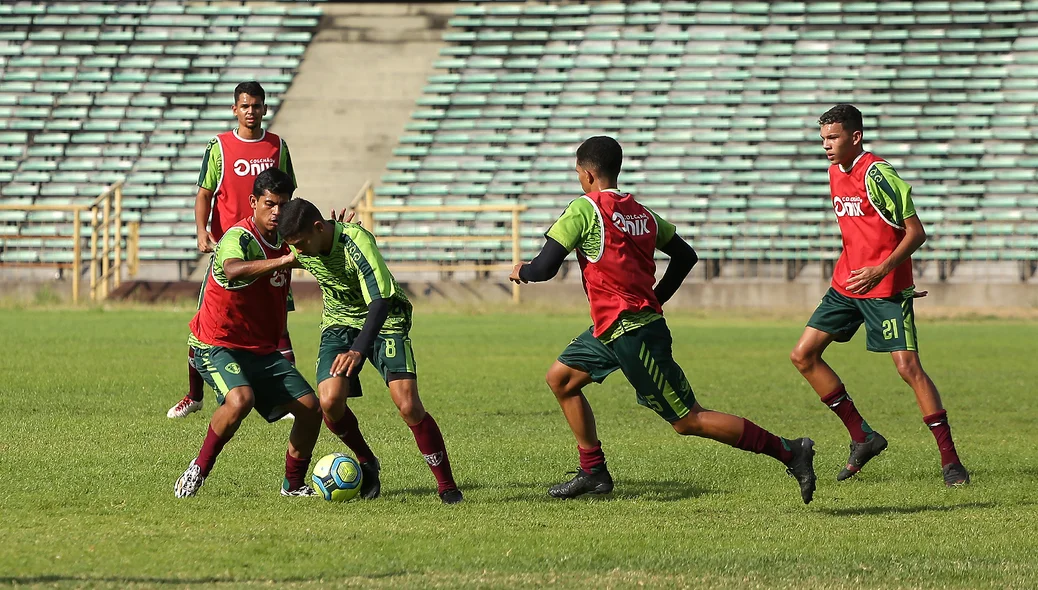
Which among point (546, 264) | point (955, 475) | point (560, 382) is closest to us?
point (546, 264)

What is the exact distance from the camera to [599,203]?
20.2 feet

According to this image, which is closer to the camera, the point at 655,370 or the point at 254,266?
the point at 655,370

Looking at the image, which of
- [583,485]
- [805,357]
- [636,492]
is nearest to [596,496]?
[583,485]

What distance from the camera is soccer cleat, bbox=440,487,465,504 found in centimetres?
618

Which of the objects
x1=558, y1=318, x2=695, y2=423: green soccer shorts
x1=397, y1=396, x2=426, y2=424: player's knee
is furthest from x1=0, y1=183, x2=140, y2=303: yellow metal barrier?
x1=558, y1=318, x2=695, y2=423: green soccer shorts

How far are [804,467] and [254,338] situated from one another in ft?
8.74

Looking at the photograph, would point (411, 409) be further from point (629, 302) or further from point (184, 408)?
point (184, 408)

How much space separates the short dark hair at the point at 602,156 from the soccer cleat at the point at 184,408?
4076 millimetres

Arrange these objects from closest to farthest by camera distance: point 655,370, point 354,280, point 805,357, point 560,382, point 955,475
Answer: point 655,370
point 354,280
point 560,382
point 955,475
point 805,357

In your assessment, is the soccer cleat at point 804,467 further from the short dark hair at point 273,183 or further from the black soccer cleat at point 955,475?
the short dark hair at point 273,183

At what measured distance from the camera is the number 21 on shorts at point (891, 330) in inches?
283

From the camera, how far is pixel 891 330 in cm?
720

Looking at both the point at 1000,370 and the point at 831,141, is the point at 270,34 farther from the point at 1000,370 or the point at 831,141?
the point at 831,141

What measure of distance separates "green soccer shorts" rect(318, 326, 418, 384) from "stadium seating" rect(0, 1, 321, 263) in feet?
67.4
